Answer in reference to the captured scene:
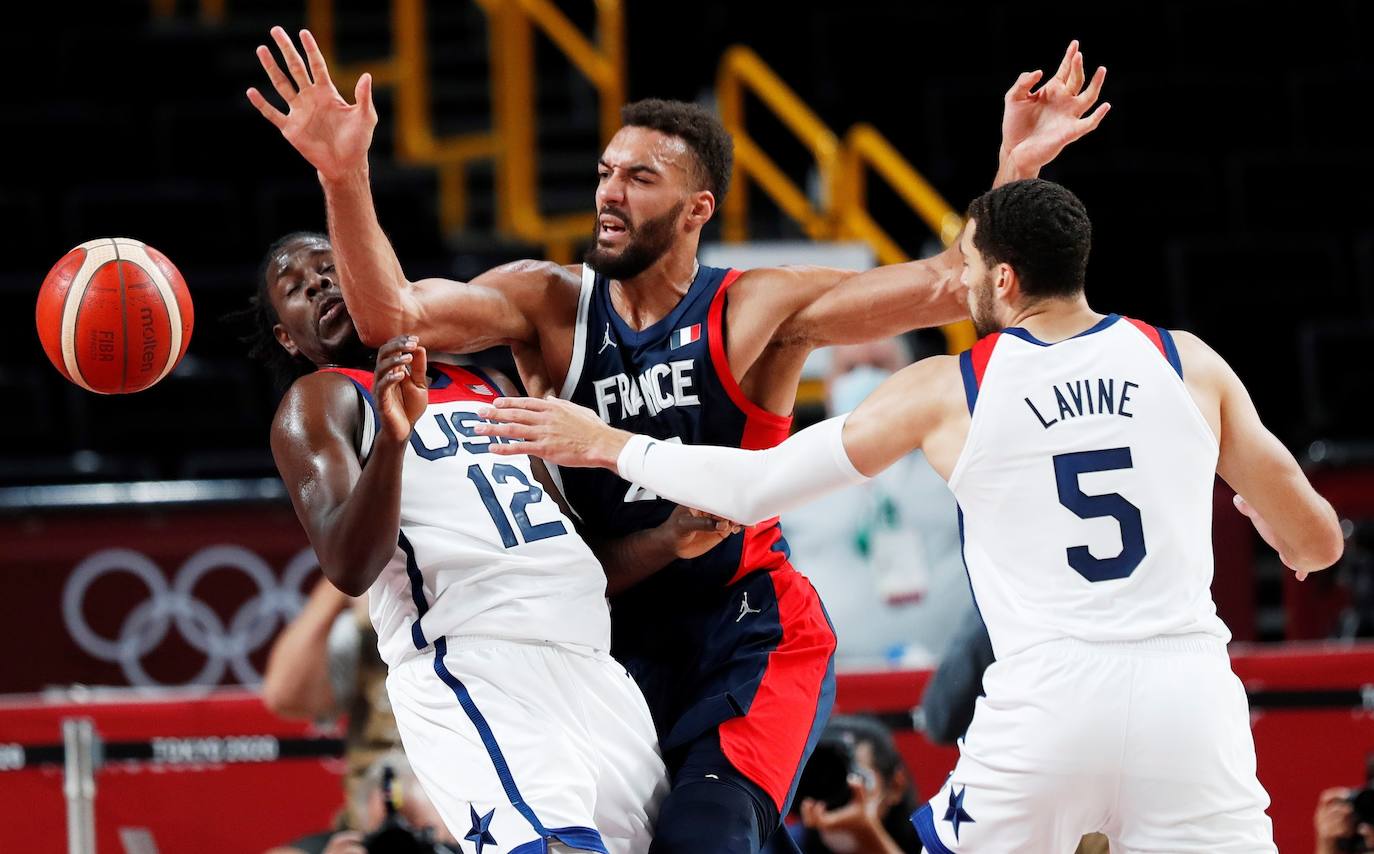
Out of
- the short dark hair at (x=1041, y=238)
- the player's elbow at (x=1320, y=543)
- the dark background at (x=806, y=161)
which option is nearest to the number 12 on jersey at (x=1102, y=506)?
the short dark hair at (x=1041, y=238)

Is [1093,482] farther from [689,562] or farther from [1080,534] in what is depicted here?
[689,562]

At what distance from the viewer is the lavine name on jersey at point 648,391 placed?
14.5 feet

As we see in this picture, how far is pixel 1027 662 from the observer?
3.64 metres

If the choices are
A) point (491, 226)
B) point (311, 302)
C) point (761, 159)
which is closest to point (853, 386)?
point (761, 159)

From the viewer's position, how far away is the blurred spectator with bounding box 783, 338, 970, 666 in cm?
738

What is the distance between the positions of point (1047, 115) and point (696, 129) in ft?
2.98

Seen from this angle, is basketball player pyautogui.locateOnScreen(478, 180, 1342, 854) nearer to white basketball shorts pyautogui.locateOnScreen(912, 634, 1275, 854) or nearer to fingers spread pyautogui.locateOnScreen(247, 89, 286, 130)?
white basketball shorts pyautogui.locateOnScreen(912, 634, 1275, 854)

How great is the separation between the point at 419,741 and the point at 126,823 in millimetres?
2474

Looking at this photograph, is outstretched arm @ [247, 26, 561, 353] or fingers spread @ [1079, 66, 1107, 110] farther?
fingers spread @ [1079, 66, 1107, 110]

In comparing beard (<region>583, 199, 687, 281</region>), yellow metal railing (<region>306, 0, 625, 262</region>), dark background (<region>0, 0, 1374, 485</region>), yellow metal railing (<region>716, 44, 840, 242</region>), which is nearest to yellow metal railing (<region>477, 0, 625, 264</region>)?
yellow metal railing (<region>306, 0, 625, 262</region>)

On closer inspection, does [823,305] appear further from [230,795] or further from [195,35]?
[195,35]

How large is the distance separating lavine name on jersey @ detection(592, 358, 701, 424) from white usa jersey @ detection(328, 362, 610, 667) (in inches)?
14.1

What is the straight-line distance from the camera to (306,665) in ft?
17.7

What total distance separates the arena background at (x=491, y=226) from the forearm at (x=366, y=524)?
2417 millimetres
